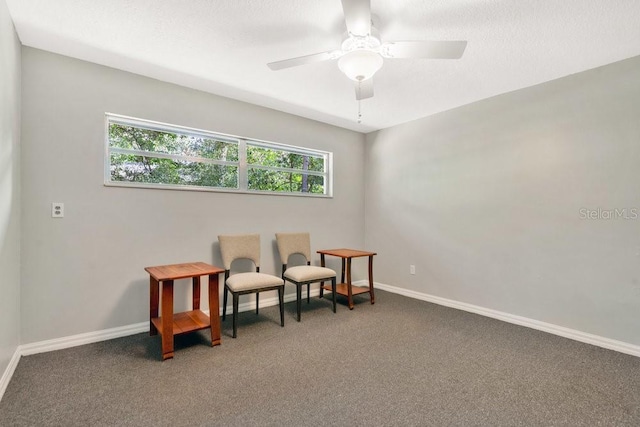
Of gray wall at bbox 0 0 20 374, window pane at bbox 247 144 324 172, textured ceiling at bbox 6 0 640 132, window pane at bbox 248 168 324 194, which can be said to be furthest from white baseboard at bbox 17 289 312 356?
textured ceiling at bbox 6 0 640 132

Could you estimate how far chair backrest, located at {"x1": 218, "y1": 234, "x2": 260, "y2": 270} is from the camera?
3068mm

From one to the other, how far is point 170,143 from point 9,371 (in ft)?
6.74

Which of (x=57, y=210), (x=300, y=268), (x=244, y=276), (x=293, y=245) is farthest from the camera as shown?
(x=293, y=245)

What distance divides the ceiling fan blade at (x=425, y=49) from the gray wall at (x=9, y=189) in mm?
2281

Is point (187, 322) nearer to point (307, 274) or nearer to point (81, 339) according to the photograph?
point (81, 339)

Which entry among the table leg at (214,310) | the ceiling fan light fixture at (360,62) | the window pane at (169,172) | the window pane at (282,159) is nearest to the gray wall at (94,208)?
the window pane at (169,172)

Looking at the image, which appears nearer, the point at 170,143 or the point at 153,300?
the point at 153,300

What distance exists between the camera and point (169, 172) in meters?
3.01

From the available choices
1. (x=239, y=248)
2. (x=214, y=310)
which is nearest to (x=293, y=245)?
(x=239, y=248)

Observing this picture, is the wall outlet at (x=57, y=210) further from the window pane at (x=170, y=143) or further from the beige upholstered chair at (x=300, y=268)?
the beige upholstered chair at (x=300, y=268)

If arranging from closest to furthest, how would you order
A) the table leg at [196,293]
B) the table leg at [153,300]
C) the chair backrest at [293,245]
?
1. the table leg at [153,300]
2. the table leg at [196,293]
3. the chair backrest at [293,245]

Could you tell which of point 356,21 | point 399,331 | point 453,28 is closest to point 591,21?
point 453,28

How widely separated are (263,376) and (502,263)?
2.59 metres

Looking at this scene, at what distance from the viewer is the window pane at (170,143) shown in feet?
9.09
